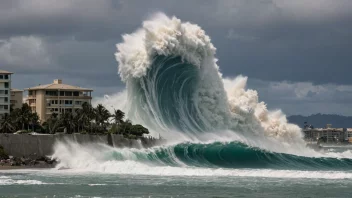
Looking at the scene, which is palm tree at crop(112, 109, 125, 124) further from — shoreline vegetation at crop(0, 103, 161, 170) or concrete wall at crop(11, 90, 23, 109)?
concrete wall at crop(11, 90, 23, 109)

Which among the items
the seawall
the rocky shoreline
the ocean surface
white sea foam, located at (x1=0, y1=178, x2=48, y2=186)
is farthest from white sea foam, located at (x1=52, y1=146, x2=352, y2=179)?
white sea foam, located at (x1=0, y1=178, x2=48, y2=186)

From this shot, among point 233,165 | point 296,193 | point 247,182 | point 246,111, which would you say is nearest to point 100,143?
point 233,165

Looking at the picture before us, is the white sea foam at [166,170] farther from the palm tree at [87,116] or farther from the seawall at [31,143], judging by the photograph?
the palm tree at [87,116]

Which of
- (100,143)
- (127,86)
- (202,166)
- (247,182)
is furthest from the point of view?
(127,86)

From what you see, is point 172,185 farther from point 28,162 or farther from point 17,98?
Result: point 17,98

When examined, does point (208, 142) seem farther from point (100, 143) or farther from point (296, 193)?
point (296, 193)
